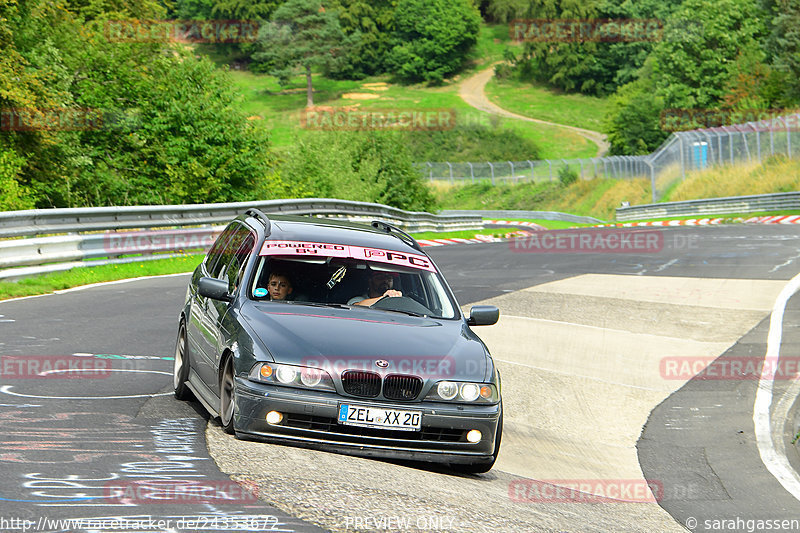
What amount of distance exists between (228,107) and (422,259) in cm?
2636

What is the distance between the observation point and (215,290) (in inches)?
304

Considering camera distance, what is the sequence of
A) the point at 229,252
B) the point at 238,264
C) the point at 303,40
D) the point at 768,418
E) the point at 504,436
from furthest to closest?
the point at 303,40, the point at 768,418, the point at 504,436, the point at 229,252, the point at 238,264

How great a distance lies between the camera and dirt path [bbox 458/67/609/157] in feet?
393

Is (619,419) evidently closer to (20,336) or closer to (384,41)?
(20,336)

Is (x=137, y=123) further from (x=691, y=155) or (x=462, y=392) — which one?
(x=691, y=155)

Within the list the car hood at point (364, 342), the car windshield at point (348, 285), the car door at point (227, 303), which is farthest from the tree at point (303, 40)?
the car hood at point (364, 342)

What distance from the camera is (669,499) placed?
7879mm

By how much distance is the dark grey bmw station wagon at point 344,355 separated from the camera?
680 cm

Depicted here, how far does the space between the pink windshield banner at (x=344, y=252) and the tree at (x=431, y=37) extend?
144 meters

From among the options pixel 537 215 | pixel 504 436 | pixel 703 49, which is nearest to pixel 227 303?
pixel 504 436

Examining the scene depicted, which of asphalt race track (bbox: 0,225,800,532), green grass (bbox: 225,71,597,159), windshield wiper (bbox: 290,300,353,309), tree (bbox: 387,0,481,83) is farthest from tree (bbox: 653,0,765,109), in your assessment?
windshield wiper (bbox: 290,300,353,309)

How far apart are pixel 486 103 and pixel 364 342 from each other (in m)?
134

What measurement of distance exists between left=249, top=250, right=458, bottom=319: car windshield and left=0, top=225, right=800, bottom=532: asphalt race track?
3.91ft

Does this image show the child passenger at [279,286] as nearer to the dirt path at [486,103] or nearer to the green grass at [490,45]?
the dirt path at [486,103]
